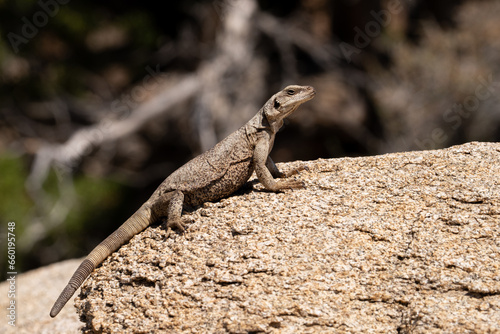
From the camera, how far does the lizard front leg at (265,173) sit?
3.93m

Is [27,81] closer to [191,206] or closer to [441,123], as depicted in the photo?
[191,206]

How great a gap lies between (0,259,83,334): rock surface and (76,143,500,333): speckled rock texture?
1304 mm

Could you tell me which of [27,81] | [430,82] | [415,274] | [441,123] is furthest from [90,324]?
[430,82]

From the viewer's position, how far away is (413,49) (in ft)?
38.5

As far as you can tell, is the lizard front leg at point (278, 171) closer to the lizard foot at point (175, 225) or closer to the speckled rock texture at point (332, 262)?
the speckled rock texture at point (332, 262)

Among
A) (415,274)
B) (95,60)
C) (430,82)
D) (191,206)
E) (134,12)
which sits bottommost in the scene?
(415,274)

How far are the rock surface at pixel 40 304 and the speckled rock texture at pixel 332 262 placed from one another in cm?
130

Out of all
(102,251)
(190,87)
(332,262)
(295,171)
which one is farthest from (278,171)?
(190,87)

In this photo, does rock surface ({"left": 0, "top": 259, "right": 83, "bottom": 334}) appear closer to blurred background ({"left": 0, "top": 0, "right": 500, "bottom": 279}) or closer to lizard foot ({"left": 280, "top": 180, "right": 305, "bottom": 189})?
lizard foot ({"left": 280, "top": 180, "right": 305, "bottom": 189})

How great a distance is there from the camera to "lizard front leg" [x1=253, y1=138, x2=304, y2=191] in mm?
3932

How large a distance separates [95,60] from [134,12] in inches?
47.1

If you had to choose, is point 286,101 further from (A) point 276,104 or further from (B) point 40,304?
(B) point 40,304

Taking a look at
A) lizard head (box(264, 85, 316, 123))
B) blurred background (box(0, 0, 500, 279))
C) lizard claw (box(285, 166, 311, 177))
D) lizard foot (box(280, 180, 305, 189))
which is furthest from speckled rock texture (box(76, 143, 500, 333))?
blurred background (box(0, 0, 500, 279))

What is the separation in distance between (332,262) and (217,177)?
3.98ft
